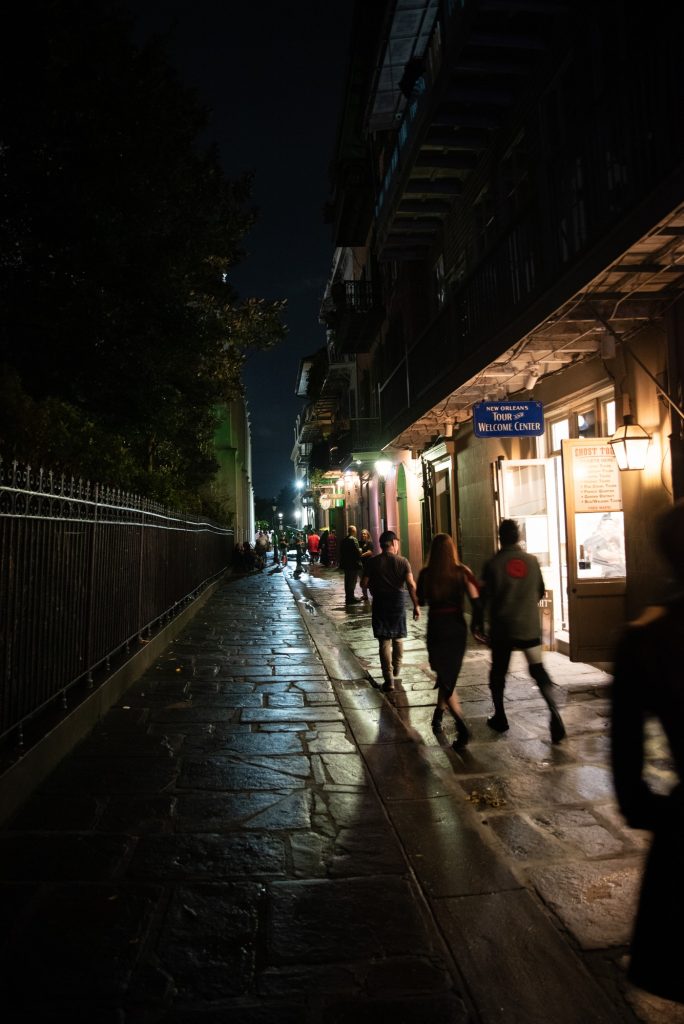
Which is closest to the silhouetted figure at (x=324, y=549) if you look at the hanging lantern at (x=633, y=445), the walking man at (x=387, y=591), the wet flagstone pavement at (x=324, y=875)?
the walking man at (x=387, y=591)

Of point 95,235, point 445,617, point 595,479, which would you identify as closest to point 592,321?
point 595,479

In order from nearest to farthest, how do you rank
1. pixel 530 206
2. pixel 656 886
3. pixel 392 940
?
pixel 656 886 < pixel 392 940 < pixel 530 206

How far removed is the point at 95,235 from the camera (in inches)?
441

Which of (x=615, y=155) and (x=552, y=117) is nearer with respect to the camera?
(x=615, y=155)

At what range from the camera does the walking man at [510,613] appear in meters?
5.98

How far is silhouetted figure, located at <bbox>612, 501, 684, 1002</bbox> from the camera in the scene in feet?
5.50

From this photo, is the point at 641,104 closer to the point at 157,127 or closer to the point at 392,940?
the point at 392,940

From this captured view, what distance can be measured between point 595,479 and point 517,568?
2.61 metres

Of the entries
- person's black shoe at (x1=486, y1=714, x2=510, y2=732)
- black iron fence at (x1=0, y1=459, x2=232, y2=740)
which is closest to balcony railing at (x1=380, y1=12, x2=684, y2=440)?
person's black shoe at (x1=486, y1=714, x2=510, y2=732)

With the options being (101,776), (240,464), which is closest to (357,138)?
(101,776)

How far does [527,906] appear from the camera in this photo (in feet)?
10.8

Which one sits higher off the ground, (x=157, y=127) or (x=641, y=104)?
(x=157, y=127)

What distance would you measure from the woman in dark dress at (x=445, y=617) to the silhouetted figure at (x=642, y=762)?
415 centimetres

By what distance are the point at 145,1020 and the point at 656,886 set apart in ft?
6.43
